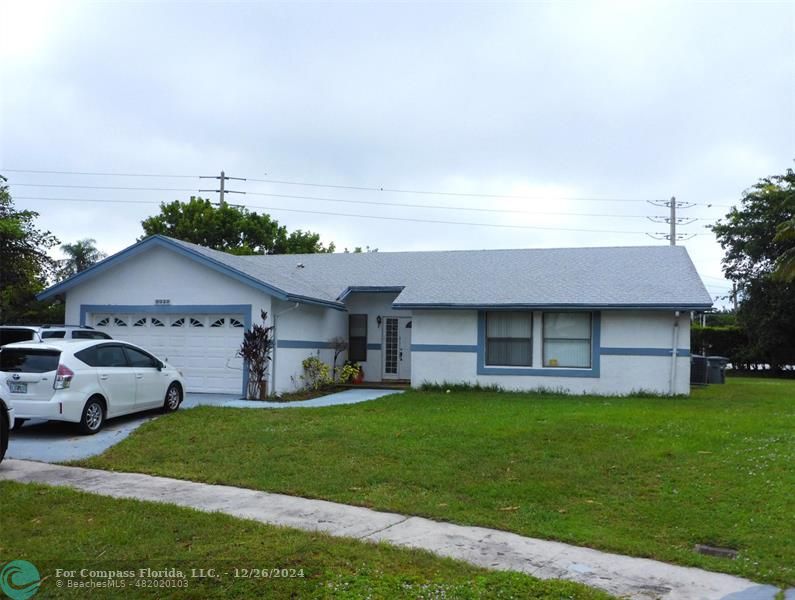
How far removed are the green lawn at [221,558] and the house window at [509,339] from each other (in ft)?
41.4

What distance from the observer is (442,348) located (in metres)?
19.0

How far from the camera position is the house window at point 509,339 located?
18.6 metres

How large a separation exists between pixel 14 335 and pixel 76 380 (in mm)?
5263

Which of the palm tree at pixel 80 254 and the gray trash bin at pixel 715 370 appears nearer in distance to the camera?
the gray trash bin at pixel 715 370

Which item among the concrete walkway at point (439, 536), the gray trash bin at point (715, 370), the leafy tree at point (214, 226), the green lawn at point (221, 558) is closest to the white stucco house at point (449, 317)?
the gray trash bin at point (715, 370)

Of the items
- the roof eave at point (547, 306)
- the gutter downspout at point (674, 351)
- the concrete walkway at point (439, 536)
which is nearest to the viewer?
the concrete walkway at point (439, 536)

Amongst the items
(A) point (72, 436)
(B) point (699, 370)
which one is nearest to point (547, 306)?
(B) point (699, 370)

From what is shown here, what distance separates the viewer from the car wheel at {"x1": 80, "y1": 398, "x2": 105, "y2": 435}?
38.1 feet

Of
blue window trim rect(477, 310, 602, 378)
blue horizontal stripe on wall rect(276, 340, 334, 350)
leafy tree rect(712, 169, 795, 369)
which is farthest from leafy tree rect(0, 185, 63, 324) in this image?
leafy tree rect(712, 169, 795, 369)

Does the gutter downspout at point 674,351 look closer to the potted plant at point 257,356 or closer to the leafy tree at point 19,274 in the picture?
the potted plant at point 257,356

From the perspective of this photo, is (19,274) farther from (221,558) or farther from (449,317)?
(221,558)

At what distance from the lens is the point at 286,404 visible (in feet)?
52.3

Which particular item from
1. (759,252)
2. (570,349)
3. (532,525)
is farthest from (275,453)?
(759,252)

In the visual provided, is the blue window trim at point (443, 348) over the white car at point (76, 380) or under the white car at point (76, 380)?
over
